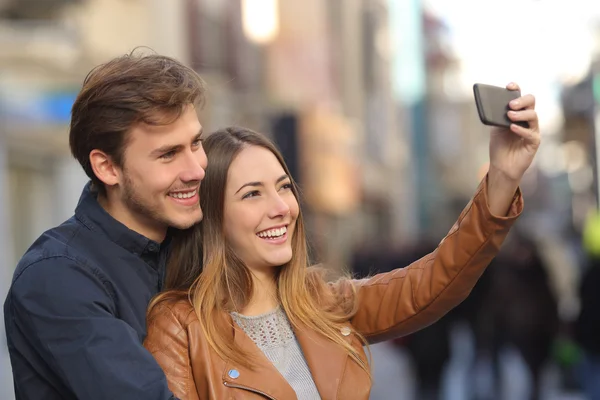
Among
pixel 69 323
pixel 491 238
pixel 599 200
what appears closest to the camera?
pixel 69 323

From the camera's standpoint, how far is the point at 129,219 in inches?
127

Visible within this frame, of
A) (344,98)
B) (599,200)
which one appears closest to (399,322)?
(599,200)

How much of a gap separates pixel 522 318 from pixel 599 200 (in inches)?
446

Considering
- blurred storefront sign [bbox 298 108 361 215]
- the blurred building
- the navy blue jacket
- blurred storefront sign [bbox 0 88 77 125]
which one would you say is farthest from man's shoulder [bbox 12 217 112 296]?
blurred storefront sign [bbox 298 108 361 215]

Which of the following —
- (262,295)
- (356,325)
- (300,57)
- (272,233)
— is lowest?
(300,57)

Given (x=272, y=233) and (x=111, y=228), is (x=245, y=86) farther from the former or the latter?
(x=111, y=228)

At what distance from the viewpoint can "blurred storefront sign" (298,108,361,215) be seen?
95.1ft

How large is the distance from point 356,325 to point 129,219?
84 centimetres

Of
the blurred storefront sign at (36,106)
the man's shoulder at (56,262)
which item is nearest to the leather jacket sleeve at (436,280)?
the man's shoulder at (56,262)

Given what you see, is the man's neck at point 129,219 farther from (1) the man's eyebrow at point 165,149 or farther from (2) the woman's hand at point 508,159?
(2) the woman's hand at point 508,159

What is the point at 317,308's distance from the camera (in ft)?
11.3

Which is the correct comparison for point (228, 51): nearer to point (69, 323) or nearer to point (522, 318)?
point (522, 318)

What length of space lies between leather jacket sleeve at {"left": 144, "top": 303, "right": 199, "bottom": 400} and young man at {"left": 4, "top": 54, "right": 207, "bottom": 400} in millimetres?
48

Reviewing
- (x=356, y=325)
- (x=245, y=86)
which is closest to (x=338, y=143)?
(x=245, y=86)
